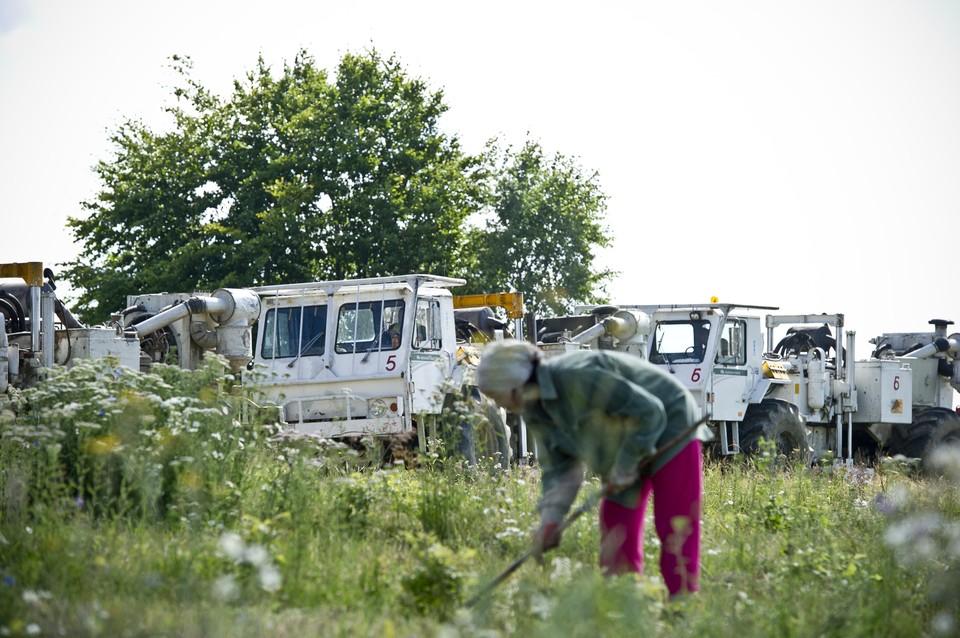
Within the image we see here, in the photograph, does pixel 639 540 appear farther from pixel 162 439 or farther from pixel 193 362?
pixel 193 362

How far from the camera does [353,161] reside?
29344 mm

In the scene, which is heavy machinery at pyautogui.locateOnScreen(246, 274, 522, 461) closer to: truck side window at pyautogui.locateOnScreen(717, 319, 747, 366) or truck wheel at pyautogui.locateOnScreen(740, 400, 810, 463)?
truck side window at pyautogui.locateOnScreen(717, 319, 747, 366)

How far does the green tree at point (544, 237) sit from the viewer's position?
3881 centimetres

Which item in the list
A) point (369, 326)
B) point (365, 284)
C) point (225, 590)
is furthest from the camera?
point (365, 284)

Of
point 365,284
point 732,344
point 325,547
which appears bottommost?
point 325,547

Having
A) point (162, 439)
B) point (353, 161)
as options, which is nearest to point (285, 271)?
point (353, 161)

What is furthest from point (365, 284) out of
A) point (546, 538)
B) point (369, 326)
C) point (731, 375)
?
point (546, 538)

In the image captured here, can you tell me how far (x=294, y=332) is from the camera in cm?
1396

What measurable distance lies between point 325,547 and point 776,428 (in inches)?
427

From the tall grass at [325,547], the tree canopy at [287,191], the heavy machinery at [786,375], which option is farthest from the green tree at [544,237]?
the tall grass at [325,547]

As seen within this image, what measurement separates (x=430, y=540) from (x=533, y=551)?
110 cm

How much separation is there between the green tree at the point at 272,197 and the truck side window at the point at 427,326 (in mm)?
14113

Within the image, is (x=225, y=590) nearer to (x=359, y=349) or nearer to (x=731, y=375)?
(x=359, y=349)

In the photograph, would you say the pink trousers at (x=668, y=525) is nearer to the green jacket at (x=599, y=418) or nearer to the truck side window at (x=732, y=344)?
the green jacket at (x=599, y=418)
